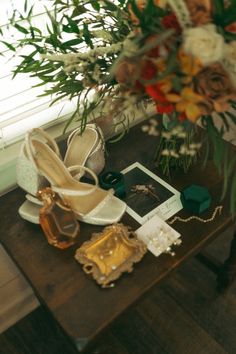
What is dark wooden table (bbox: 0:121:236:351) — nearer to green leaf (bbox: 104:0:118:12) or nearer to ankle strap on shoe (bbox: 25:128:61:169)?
ankle strap on shoe (bbox: 25:128:61:169)

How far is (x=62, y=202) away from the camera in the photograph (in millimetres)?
909

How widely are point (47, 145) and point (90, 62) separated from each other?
28 cm

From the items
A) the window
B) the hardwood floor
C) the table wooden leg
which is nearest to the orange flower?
the window

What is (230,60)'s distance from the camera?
605 mm

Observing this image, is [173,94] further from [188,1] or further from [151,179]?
[151,179]

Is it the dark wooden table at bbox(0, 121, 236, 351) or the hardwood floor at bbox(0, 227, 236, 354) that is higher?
the dark wooden table at bbox(0, 121, 236, 351)

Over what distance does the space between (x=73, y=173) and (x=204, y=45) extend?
564 millimetres

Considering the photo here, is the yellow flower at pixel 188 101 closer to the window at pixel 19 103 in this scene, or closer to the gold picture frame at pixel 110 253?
the gold picture frame at pixel 110 253

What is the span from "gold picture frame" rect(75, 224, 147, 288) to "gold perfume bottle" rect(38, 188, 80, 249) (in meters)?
0.04

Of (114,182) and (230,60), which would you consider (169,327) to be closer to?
(114,182)

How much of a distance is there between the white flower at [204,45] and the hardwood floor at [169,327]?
0.98 m

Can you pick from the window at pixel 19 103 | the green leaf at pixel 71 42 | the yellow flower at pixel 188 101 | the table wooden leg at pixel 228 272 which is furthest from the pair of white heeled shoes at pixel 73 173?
the table wooden leg at pixel 228 272

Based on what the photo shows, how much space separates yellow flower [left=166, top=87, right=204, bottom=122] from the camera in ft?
2.00

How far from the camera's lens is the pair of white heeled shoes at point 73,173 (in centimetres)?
91
